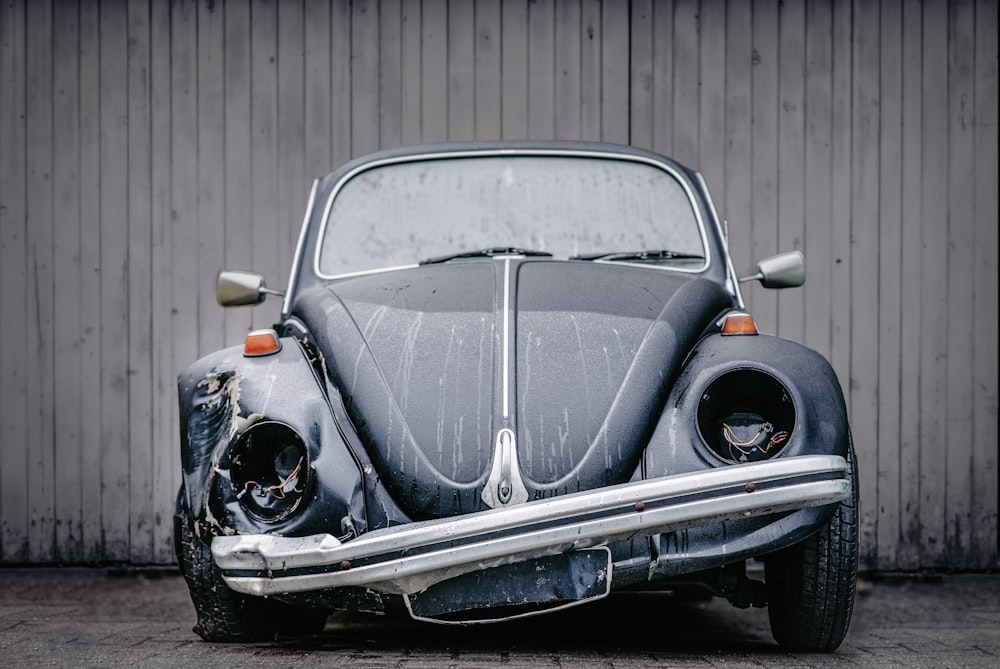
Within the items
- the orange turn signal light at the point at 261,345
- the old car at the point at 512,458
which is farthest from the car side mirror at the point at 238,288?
the orange turn signal light at the point at 261,345

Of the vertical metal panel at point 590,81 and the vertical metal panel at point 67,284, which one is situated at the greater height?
the vertical metal panel at point 590,81

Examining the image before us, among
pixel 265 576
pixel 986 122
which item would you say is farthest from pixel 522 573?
pixel 986 122

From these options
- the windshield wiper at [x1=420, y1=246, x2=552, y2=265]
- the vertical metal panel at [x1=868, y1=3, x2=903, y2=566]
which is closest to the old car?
the windshield wiper at [x1=420, y1=246, x2=552, y2=265]

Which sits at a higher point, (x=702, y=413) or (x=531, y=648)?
(x=702, y=413)

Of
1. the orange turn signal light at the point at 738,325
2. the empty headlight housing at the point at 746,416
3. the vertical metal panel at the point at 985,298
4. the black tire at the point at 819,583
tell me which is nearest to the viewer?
the empty headlight housing at the point at 746,416

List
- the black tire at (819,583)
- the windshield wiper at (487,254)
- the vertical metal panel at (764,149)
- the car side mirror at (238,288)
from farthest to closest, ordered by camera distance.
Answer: the vertical metal panel at (764,149) < the car side mirror at (238,288) < the windshield wiper at (487,254) < the black tire at (819,583)

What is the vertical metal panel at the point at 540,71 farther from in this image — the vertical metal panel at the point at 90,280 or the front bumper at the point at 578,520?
the front bumper at the point at 578,520

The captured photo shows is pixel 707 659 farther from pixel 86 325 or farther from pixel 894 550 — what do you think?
pixel 86 325

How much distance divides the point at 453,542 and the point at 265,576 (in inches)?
21.3

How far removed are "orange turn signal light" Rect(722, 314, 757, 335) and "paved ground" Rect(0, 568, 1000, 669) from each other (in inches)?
37.7

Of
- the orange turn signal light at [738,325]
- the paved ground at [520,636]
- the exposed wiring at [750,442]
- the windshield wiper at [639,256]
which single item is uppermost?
the windshield wiper at [639,256]

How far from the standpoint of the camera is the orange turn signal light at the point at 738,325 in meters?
3.41

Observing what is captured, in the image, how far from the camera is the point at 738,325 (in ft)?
11.2

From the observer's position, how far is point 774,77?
665cm
